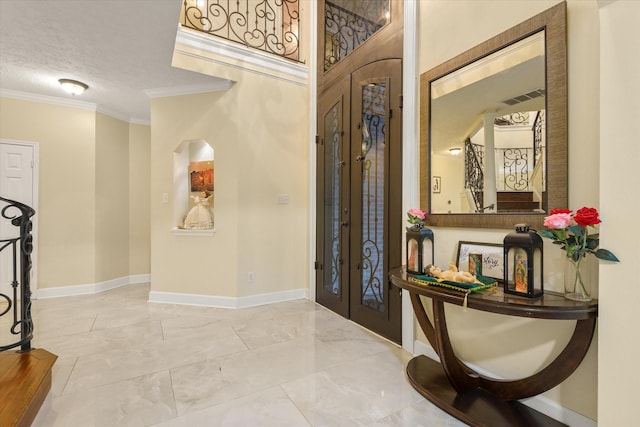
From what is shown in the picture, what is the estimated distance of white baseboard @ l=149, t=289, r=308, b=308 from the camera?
146 inches

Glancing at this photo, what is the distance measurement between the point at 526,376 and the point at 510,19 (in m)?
2.04

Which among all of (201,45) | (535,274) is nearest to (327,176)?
(201,45)

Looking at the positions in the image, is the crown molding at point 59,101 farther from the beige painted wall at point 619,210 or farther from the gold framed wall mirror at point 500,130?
the beige painted wall at point 619,210

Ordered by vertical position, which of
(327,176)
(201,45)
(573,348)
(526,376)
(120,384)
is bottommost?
(120,384)

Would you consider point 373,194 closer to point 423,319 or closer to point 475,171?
point 475,171

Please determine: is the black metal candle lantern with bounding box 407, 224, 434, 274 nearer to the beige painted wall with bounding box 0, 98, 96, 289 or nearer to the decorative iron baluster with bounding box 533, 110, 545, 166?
the decorative iron baluster with bounding box 533, 110, 545, 166

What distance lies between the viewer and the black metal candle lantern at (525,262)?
1513 mm

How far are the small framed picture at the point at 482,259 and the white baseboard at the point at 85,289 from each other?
4721mm

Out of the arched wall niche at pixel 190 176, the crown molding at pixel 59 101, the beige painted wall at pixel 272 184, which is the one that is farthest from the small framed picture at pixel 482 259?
the crown molding at pixel 59 101

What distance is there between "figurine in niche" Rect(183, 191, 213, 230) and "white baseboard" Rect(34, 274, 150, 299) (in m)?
1.69

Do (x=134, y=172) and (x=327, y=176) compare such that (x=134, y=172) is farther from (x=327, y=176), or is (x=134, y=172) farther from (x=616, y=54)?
(x=616, y=54)

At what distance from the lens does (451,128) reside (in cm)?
217

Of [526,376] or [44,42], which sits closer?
[526,376]

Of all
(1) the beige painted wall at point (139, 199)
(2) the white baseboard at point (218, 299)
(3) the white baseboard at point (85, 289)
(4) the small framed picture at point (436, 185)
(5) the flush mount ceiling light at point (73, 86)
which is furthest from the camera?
(1) the beige painted wall at point (139, 199)
